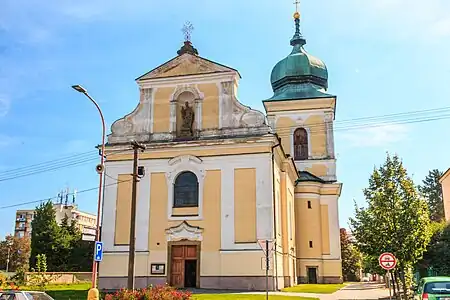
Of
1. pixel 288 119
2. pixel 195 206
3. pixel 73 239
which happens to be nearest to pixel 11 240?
pixel 73 239

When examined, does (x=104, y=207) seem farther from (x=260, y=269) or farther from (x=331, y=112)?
(x=331, y=112)

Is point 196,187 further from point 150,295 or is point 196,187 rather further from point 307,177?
point 307,177

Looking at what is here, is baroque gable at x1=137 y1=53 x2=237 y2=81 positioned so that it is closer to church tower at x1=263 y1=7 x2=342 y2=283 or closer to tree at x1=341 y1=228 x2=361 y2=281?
church tower at x1=263 y1=7 x2=342 y2=283

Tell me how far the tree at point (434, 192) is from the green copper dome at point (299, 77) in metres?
40.7

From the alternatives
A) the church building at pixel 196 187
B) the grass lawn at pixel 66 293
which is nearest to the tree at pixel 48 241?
the grass lawn at pixel 66 293

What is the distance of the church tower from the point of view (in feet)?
141

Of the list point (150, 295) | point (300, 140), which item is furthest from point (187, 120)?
point (300, 140)

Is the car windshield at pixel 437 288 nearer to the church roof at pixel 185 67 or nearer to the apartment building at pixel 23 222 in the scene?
the church roof at pixel 185 67

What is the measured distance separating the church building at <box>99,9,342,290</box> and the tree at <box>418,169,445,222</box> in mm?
54985

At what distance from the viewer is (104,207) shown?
31.8m

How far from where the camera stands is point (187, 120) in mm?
32125

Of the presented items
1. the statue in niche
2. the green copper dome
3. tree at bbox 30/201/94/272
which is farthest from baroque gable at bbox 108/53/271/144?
tree at bbox 30/201/94/272

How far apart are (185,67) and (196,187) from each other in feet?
26.6

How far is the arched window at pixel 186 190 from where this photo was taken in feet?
101
